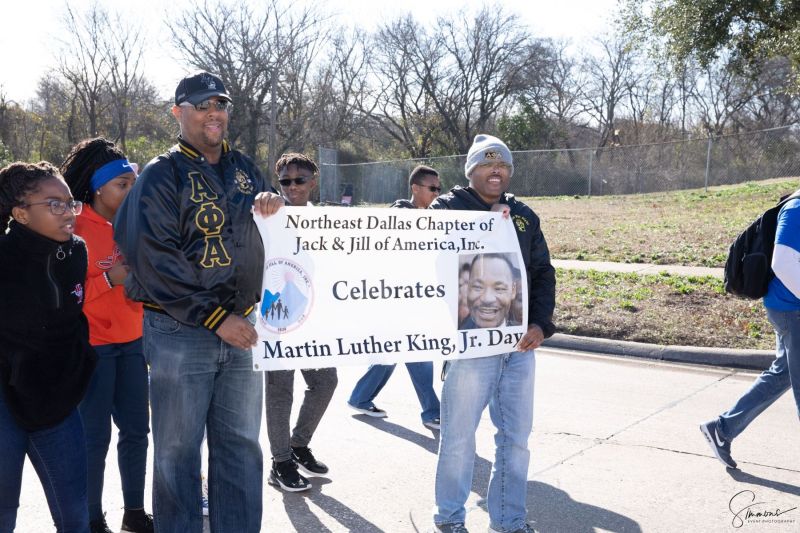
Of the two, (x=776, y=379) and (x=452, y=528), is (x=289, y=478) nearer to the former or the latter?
(x=452, y=528)

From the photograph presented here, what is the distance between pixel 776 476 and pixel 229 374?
338 centimetres

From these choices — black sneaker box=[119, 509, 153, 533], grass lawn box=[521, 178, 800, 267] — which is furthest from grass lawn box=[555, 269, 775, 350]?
black sneaker box=[119, 509, 153, 533]

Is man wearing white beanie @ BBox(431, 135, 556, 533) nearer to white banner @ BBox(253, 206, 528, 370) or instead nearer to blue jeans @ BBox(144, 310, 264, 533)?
white banner @ BBox(253, 206, 528, 370)

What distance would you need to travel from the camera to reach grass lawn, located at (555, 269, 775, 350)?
8234mm

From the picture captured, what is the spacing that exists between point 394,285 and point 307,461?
1.61m

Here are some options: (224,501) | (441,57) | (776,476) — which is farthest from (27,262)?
(441,57)

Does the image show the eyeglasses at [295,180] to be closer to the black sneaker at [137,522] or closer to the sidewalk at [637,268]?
the black sneaker at [137,522]

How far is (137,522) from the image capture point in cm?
394

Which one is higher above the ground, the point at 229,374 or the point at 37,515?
the point at 229,374

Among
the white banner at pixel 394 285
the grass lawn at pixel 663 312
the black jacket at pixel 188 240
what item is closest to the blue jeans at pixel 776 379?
the white banner at pixel 394 285

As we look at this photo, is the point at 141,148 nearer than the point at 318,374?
No

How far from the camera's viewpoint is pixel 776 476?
468cm

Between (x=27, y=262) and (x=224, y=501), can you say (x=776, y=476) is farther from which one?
(x=27, y=262)

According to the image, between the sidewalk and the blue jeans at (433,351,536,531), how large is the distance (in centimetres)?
795
